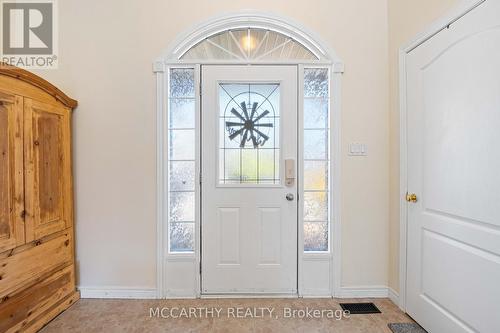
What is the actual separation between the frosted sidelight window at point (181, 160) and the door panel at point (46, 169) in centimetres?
84

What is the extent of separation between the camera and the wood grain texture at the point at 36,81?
167cm

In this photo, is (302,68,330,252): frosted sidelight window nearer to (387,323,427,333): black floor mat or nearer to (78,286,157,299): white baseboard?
(387,323,427,333): black floor mat

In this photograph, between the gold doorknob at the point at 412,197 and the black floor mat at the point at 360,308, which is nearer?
the gold doorknob at the point at 412,197

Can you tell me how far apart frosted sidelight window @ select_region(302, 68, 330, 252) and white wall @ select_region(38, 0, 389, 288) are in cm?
17

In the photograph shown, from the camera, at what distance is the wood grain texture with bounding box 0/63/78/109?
1.67 metres

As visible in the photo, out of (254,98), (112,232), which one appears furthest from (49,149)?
(254,98)

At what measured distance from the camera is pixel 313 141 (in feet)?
7.73

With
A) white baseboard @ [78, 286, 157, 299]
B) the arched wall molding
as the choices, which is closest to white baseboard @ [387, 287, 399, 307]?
the arched wall molding

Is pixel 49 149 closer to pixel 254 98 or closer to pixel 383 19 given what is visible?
pixel 254 98

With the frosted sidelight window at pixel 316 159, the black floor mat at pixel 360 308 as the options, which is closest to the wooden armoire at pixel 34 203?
the frosted sidelight window at pixel 316 159

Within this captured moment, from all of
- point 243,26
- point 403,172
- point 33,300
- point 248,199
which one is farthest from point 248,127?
point 33,300

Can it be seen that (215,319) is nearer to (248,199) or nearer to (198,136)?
(248,199)

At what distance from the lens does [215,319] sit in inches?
79.0

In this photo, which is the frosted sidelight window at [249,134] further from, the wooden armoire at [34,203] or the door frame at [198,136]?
the wooden armoire at [34,203]
